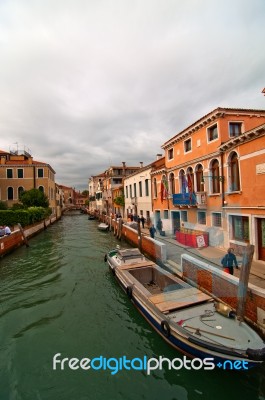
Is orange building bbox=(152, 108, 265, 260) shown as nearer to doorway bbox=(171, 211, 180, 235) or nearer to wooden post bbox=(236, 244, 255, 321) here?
doorway bbox=(171, 211, 180, 235)

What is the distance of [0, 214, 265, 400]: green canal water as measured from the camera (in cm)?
454

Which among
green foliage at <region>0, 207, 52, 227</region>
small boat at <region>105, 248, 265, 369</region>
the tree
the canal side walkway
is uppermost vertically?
the tree

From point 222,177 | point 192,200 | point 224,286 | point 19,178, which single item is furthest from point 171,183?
point 19,178

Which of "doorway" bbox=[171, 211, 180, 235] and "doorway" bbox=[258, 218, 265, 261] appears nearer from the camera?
"doorway" bbox=[258, 218, 265, 261]

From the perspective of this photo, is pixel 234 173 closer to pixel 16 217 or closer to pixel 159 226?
pixel 159 226

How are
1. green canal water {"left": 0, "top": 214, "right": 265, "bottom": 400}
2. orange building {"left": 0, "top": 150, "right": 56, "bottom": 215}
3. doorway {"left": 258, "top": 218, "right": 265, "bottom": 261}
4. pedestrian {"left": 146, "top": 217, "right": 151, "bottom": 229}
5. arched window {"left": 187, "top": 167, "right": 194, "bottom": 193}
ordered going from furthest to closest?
orange building {"left": 0, "top": 150, "right": 56, "bottom": 215} < pedestrian {"left": 146, "top": 217, "right": 151, "bottom": 229} < arched window {"left": 187, "top": 167, "right": 194, "bottom": 193} < doorway {"left": 258, "top": 218, "right": 265, "bottom": 261} < green canal water {"left": 0, "top": 214, "right": 265, "bottom": 400}

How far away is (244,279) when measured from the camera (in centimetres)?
562

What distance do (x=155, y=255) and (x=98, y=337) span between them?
6.37 m

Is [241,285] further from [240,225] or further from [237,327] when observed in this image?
[240,225]

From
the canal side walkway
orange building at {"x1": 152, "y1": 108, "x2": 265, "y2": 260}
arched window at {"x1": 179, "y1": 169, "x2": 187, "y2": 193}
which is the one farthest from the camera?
arched window at {"x1": 179, "y1": 169, "x2": 187, "y2": 193}

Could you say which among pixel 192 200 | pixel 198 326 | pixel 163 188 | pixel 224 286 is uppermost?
pixel 163 188

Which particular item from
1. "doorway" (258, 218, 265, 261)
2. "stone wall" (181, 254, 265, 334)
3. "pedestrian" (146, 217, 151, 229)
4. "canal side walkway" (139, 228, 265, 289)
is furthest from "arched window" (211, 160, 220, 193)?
"pedestrian" (146, 217, 151, 229)

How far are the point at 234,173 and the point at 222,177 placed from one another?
2.07ft

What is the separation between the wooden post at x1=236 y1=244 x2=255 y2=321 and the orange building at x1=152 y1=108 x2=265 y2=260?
432cm
